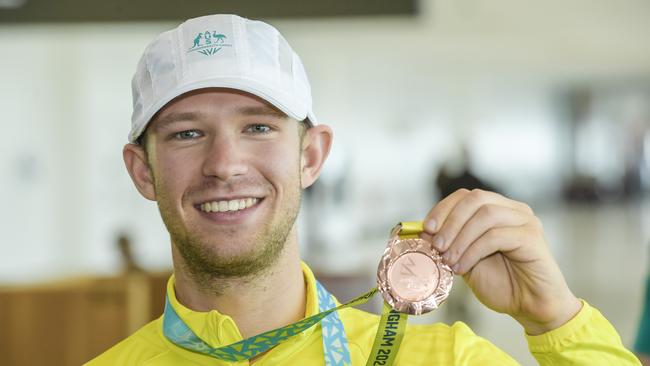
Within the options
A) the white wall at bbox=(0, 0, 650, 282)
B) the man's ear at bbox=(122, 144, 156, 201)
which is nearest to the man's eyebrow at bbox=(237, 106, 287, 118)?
the man's ear at bbox=(122, 144, 156, 201)

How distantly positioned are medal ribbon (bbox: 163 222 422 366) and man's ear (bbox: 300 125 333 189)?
9.4 inches

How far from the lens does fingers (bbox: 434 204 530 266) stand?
4.37 ft

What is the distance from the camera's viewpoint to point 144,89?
1607 millimetres

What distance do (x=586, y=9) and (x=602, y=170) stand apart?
14355 millimetres

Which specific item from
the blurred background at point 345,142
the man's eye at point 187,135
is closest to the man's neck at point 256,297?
the man's eye at point 187,135

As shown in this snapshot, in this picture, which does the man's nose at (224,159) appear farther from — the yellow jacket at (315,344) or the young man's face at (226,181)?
the yellow jacket at (315,344)

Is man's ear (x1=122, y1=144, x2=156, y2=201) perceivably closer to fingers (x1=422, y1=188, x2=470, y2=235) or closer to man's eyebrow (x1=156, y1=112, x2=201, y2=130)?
man's eyebrow (x1=156, y1=112, x2=201, y2=130)

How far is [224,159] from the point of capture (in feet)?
4.96

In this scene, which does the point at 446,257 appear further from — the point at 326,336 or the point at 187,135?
the point at 187,135

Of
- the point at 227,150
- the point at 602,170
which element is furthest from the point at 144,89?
the point at 602,170

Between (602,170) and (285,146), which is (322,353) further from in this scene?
(602,170)

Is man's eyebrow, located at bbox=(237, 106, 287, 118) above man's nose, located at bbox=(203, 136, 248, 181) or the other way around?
above

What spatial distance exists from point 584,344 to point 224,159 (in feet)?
2.18

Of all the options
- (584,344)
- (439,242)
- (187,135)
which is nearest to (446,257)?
(439,242)
